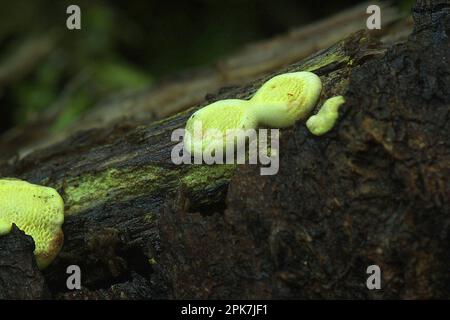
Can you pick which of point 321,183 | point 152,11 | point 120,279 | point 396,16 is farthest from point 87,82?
point 321,183

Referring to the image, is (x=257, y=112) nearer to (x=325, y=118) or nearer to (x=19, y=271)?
(x=325, y=118)

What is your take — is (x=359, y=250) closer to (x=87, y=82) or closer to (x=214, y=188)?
(x=214, y=188)

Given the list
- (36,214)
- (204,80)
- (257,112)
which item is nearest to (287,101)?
(257,112)

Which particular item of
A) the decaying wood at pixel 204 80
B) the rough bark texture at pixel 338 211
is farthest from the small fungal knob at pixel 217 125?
the decaying wood at pixel 204 80

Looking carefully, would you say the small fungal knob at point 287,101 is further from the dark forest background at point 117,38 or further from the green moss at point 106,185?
the dark forest background at point 117,38

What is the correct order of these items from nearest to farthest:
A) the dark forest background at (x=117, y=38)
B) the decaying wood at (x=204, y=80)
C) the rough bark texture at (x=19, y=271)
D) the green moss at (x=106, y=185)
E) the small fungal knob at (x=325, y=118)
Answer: the small fungal knob at (x=325, y=118), the rough bark texture at (x=19, y=271), the green moss at (x=106, y=185), the decaying wood at (x=204, y=80), the dark forest background at (x=117, y=38)

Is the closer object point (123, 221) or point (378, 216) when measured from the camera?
point (378, 216)

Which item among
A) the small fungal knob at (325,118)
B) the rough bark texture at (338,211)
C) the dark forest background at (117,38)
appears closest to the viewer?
the rough bark texture at (338,211)

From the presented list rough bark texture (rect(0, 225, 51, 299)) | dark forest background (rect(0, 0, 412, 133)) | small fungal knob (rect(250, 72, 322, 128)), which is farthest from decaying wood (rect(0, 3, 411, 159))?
rough bark texture (rect(0, 225, 51, 299))
